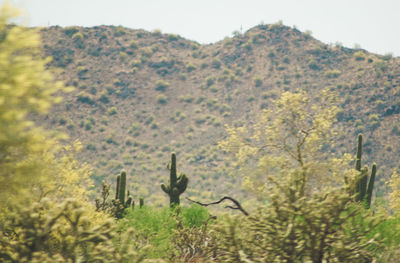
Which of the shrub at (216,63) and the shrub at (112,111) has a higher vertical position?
the shrub at (216,63)

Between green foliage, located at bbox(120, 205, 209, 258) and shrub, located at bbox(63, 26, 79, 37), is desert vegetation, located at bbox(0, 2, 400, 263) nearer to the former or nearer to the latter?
green foliage, located at bbox(120, 205, 209, 258)

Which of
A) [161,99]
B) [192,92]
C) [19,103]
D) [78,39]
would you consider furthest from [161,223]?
[78,39]

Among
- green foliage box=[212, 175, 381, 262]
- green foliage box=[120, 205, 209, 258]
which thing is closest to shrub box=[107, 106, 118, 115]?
green foliage box=[120, 205, 209, 258]

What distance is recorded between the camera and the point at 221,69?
3014 inches

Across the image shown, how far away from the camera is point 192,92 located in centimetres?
7375

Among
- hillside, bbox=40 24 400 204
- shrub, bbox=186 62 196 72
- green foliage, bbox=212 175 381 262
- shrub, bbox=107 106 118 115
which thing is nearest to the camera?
green foliage, bbox=212 175 381 262

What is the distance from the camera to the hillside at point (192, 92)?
54938mm

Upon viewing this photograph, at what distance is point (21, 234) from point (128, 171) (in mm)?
50429

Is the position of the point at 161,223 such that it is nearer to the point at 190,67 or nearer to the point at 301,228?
the point at 301,228

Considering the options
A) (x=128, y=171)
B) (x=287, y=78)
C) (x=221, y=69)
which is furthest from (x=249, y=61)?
(x=128, y=171)

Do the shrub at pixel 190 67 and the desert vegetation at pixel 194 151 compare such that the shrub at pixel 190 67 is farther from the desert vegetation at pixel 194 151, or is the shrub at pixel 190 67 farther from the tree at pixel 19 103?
the tree at pixel 19 103

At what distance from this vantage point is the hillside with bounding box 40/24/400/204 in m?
54.9

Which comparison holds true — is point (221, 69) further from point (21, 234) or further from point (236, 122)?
point (21, 234)

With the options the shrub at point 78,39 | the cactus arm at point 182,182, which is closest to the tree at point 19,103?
the cactus arm at point 182,182
